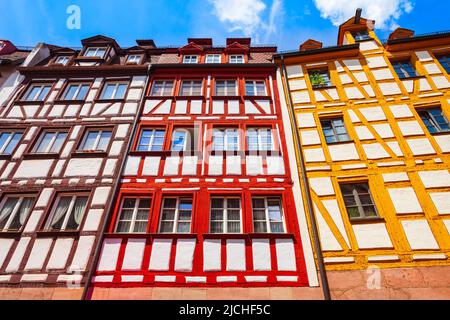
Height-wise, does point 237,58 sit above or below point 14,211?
above

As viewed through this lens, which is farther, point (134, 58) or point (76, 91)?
point (134, 58)

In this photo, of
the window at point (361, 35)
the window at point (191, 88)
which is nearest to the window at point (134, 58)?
the window at point (191, 88)

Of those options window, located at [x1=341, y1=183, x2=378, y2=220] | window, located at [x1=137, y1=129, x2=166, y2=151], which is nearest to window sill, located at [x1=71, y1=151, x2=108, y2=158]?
window, located at [x1=137, y1=129, x2=166, y2=151]

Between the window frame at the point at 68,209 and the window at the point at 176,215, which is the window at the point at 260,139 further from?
the window frame at the point at 68,209

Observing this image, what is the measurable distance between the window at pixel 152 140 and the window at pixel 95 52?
20.8 feet

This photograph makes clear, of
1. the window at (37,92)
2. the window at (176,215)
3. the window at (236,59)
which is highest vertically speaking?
the window at (236,59)

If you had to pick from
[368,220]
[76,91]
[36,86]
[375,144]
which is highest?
[36,86]

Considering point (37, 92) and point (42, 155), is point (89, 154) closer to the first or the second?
point (42, 155)

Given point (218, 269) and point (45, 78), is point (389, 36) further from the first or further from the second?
point (45, 78)

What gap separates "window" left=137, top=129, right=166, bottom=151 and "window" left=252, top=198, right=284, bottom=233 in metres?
4.00

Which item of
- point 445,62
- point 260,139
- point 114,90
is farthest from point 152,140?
point 445,62

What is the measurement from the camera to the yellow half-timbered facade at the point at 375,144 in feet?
21.2

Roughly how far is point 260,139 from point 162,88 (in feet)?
17.4

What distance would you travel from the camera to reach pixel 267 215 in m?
7.39
